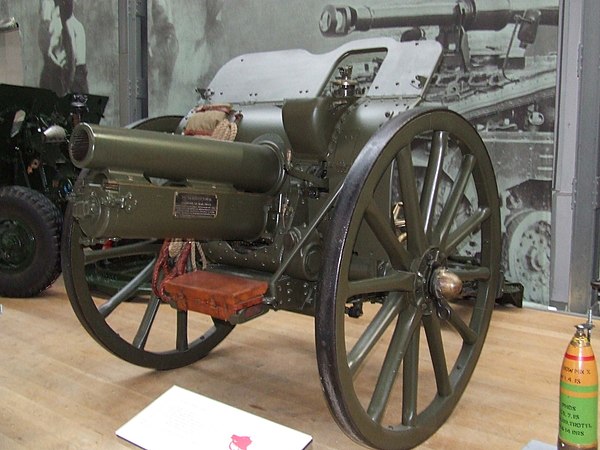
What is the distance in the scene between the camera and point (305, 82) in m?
2.87

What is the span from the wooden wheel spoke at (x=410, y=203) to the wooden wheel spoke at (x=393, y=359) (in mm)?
175

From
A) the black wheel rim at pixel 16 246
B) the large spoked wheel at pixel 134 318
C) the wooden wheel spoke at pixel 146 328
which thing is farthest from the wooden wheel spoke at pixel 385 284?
the black wheel rim at pixel 16 246

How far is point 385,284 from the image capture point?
166 cm

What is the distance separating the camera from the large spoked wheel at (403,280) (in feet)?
4.86

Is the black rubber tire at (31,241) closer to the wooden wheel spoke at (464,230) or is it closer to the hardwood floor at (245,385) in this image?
the hardwood floor at (245,385)

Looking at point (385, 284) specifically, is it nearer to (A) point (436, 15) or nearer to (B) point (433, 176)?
(B) point (433, 176)

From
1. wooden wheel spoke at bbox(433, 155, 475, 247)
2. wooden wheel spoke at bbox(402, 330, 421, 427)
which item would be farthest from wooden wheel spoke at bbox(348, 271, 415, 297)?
wooden wheel spoke at bbox(433, 155, 475, 247)

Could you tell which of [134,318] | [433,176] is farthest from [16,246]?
[433,176]

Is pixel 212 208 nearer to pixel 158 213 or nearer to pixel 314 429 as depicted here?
pixel 158 213

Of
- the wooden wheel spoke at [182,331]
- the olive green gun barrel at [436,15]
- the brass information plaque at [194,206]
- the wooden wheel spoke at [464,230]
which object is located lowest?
the wooden wheel spoke at [182,331]

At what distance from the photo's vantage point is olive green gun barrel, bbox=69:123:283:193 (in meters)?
1.64

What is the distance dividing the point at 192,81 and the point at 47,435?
3.41 metres

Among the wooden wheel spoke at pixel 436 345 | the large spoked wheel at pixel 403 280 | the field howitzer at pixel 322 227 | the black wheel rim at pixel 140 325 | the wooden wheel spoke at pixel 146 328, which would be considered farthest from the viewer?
the wooden wheel spoke at pixel 146 328

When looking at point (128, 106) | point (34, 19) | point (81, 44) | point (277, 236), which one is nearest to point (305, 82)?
point (277, 236)
